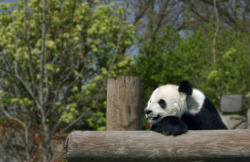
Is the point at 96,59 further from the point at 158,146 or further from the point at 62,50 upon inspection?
the point at 158,146

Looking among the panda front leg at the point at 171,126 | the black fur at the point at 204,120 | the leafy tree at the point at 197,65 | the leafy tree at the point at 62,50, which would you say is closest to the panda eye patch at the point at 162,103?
the panda front leg at the point at 171,126

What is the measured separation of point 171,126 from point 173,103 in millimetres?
304

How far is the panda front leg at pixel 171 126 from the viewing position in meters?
2.85

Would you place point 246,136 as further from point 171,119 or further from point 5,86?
point 5,86

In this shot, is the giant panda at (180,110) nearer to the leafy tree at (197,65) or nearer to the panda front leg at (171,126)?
the panda front leg at (171,126)

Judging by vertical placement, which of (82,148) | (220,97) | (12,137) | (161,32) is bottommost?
(12,137)

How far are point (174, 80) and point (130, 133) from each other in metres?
6.94

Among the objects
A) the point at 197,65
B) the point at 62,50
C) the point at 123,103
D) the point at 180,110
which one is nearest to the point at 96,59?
the point at 62,50

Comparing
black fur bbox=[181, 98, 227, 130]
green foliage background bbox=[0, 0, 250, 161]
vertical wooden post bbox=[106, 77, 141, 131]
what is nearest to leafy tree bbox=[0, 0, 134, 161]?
green foliage background bbox=[0, 0, 250, 161]

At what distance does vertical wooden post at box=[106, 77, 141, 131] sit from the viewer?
3.84 metres

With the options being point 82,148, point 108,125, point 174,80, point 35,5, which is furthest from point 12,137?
point 82,148

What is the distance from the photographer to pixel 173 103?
3.15 m

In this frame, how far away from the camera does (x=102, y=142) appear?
2.90m

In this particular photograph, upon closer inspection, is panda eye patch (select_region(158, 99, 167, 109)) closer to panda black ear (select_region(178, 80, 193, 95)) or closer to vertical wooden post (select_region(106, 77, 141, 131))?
panda black ear (select_region(178, 80, 193, 95))
